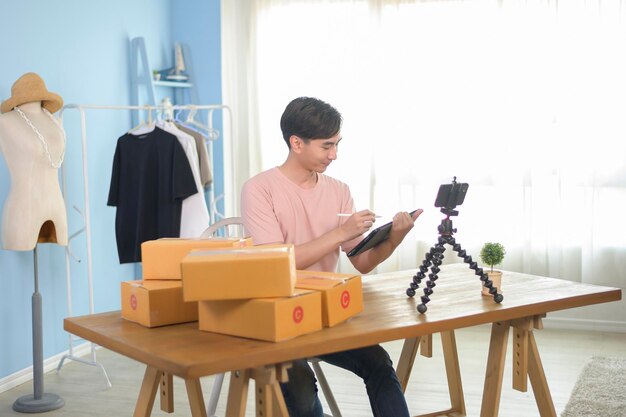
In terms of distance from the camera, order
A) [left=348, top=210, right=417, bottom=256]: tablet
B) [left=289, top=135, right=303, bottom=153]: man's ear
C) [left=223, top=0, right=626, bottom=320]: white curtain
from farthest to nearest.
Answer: [left=223, top=0, right=626, bottom=320]: white curtain → [left=289, top=135, right=303, bottom=153]: man's ear → [left=348, top=210, right=417, bottom=256]: tablet

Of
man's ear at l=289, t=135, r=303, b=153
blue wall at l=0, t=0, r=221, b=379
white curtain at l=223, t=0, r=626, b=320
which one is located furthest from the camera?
white curtain at l=223, t=0, r=626, b=320

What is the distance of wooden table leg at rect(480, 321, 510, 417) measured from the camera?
259 centimetres

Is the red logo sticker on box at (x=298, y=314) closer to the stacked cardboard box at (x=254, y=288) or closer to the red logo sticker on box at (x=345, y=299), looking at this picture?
the stacked cardboard box at (x=254, y=288)

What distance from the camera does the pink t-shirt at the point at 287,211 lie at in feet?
8.71

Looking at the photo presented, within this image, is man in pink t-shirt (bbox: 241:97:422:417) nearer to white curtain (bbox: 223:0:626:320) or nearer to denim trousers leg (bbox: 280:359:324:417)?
denim trousers leg (bbox: 280:359:324:417)

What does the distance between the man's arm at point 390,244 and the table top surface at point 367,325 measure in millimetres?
65

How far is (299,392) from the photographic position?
227 centimetres

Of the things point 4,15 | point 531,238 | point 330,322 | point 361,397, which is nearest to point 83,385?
point 361,397

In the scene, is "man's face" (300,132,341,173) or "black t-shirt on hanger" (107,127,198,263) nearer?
"man's face" (300,132,341,173)

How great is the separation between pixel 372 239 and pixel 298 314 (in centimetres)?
65

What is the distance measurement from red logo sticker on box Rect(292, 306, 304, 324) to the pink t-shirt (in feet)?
2.41

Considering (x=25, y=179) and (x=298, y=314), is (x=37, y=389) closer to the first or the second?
(x=25, y=179)

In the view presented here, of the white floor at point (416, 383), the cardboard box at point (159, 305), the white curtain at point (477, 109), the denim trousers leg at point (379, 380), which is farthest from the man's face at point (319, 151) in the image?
the white curtain at point (477, 109)

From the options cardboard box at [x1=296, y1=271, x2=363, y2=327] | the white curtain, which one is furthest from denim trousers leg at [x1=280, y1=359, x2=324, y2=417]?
the white curtain
